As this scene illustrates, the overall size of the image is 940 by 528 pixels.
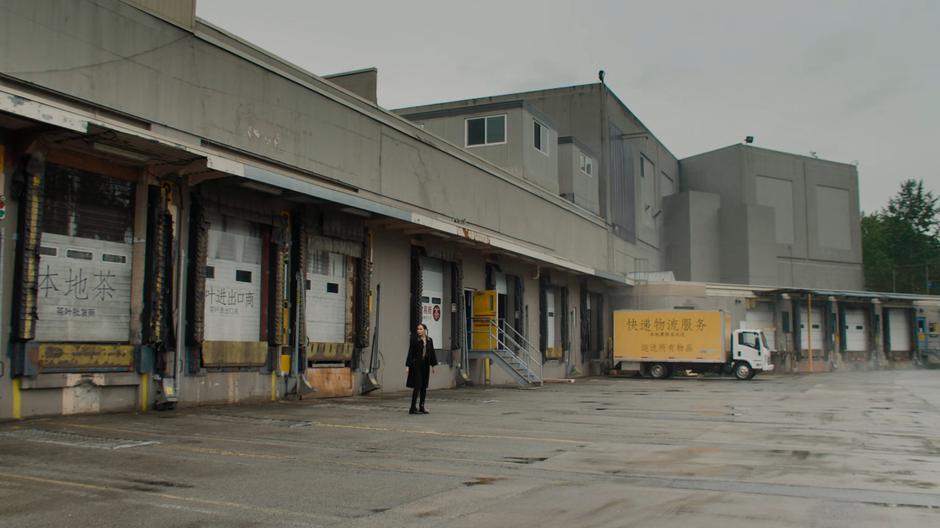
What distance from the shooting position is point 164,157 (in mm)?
14875

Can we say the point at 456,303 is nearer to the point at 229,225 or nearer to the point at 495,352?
the point at 495,352

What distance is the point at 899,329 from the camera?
5534 cm

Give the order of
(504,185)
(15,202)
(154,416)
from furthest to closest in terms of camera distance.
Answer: (504,185) → (154,416) → (15,202)

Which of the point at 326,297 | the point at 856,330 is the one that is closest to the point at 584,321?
the point at 326,297

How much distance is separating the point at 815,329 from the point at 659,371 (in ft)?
61.4

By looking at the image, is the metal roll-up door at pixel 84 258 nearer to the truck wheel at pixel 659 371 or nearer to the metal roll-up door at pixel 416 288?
the metal roll-up door at pixel 416 288

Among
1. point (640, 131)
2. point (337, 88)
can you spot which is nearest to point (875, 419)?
point (337, 88)

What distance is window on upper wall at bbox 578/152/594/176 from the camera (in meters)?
43.1

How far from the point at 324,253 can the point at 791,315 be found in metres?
38.7

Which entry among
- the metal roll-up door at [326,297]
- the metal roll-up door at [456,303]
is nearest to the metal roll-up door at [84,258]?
the metal roll-up door at [326,297]

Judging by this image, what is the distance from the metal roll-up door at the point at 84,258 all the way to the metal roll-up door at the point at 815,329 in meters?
45.1

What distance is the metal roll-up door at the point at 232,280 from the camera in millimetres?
16969

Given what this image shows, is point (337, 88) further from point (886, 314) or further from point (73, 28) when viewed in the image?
point (886, 314)

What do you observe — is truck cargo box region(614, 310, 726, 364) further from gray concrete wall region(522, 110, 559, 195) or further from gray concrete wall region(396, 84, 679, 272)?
gray concrete wall region(522, 110, 559, 195)
